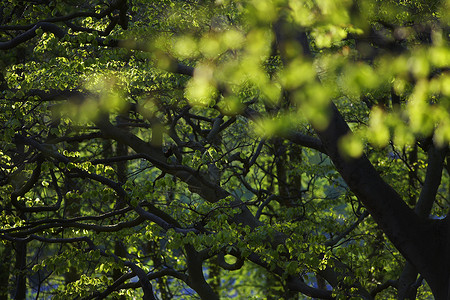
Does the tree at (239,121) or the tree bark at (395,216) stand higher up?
the tree at (239,121)

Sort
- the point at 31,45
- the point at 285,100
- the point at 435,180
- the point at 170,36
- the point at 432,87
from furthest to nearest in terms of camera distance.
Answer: the point at 31,45
the point at 285,100
the point at 170,36
the point at 435,180
the point at 432,87

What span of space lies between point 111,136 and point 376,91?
18.4 ft

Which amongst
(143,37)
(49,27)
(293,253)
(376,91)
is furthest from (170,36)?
(293,253)

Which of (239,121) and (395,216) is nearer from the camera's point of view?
(395,216)

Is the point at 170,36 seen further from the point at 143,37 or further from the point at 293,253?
the point at 293,253

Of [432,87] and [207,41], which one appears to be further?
[207,41]

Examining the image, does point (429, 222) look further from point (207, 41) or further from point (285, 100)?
point (285, 100)

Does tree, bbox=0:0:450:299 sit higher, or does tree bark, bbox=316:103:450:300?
tree, bbox=0:0:450:299

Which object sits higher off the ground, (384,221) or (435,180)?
(435,180)

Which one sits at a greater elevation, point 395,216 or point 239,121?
point 239,121

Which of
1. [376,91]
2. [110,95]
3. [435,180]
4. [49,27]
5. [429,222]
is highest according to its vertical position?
[110,95]

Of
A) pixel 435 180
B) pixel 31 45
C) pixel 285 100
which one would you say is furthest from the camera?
pixel 31 45

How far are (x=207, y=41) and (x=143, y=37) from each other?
4.49 feet

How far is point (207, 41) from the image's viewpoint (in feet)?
33.4
